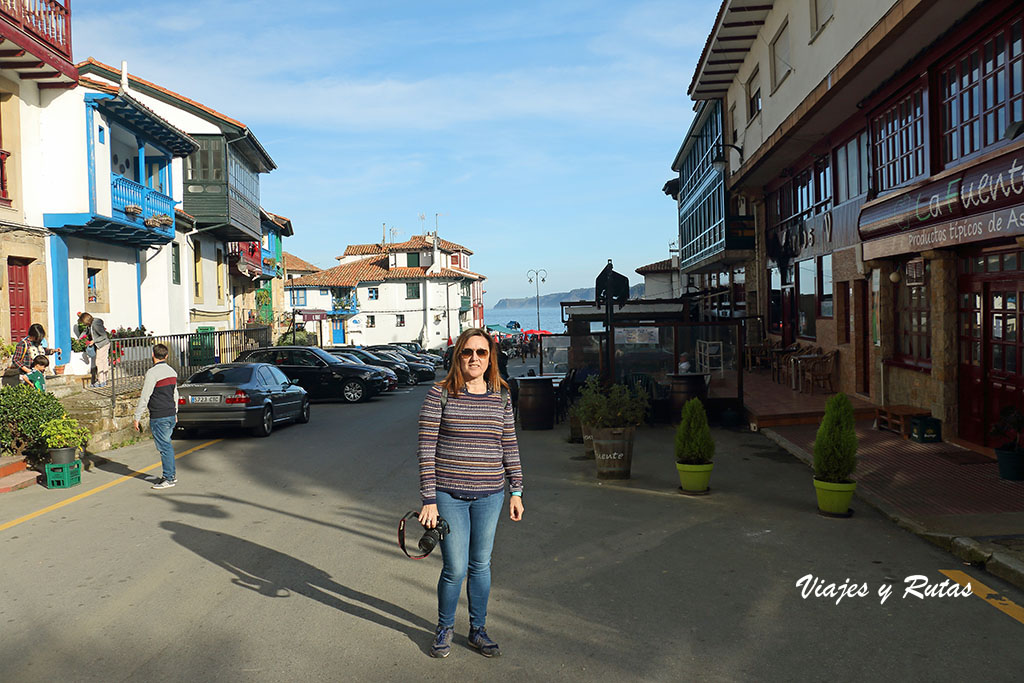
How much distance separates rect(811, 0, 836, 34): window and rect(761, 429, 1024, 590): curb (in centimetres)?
998

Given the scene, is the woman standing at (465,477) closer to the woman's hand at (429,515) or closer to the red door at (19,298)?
the woman's hand at (429,515)

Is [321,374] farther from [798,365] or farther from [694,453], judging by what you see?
[694,453]

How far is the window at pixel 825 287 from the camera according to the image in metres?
18.2

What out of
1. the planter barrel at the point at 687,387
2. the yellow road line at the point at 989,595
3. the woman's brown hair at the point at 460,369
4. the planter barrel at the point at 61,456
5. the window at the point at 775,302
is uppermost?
the window at the point at 775,302

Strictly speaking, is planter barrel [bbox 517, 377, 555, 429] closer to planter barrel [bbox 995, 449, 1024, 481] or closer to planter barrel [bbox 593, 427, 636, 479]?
planter barrel [bbox 593, 427, 636, 479]

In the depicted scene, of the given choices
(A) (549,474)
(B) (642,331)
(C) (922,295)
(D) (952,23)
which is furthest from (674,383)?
(D) (952,23)

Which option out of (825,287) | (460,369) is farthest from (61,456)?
(825,287)

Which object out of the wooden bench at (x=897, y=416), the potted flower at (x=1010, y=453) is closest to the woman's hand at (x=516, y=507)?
the potted flower at (x=1010, y=453)

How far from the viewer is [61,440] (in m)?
10.7

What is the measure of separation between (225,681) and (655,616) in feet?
8.55

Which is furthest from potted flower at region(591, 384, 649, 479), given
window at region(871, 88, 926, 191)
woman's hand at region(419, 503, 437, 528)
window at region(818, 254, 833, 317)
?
window at region(818, 254, 833, 317)

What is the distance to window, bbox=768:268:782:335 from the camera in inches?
908

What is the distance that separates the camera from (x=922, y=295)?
13.2 m

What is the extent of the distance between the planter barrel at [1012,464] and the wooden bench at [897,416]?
282cm
